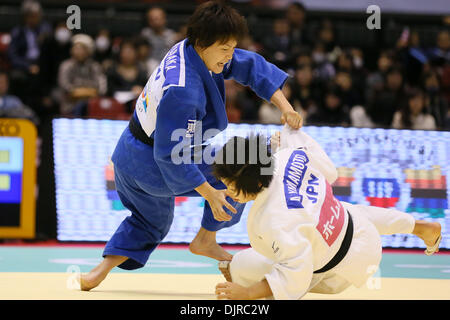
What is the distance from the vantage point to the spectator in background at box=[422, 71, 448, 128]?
23.1ft

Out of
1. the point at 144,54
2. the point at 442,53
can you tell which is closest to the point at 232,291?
the point at 144,54

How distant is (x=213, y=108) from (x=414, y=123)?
4.30 metres

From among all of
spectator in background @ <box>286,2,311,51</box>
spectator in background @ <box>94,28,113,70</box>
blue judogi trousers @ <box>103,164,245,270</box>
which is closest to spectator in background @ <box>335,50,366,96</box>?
spectator in background @ <box>286,2,311,51</box>

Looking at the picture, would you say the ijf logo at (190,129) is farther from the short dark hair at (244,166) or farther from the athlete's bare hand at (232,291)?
the athlete's bare hand at (232,291)

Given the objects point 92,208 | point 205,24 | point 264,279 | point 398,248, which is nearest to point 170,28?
point 92,208

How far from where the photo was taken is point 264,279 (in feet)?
7.79

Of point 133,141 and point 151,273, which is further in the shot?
point 151,273

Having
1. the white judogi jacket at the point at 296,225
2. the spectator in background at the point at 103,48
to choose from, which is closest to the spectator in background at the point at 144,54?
the spectator in background at the point at 103,48

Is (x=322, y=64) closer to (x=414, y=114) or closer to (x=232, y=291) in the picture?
(x=414, y=114)

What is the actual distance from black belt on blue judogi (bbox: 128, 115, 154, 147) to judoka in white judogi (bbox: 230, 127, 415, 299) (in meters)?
0.54

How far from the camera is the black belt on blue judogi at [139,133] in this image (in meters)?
2.79

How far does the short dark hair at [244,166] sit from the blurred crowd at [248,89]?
145 inches

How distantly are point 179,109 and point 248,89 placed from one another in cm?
497
